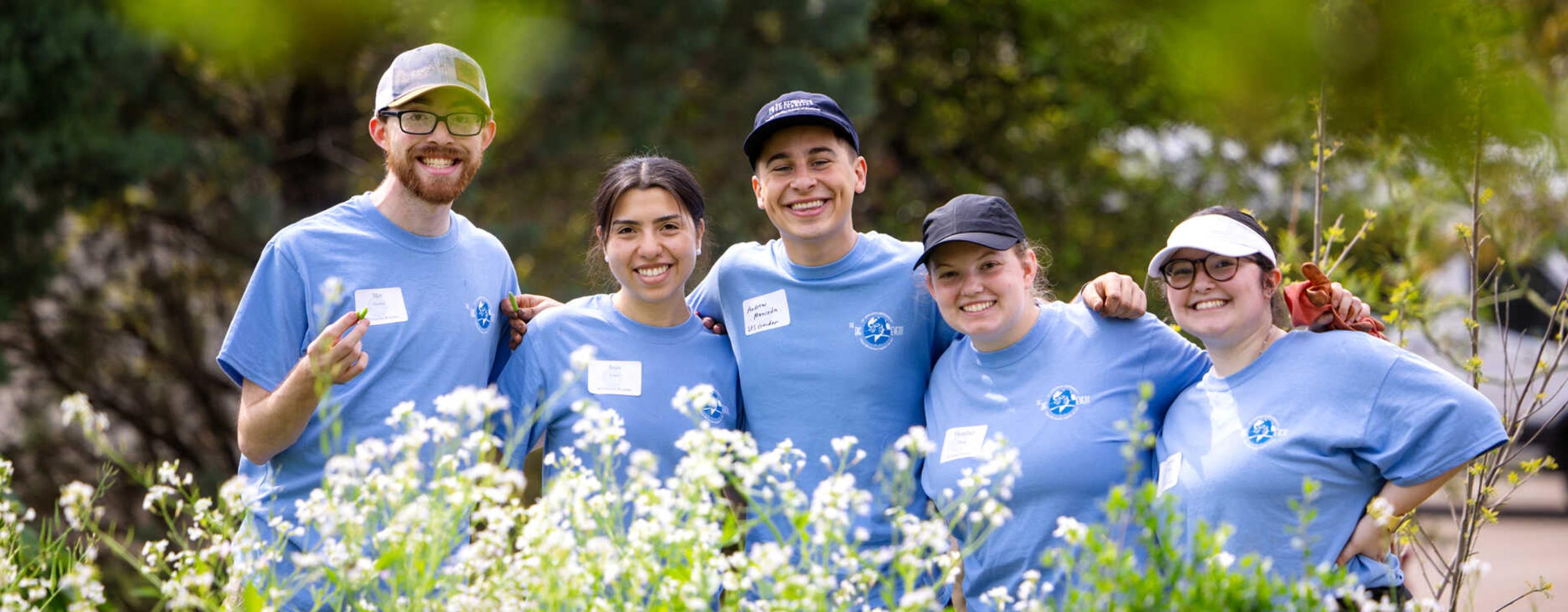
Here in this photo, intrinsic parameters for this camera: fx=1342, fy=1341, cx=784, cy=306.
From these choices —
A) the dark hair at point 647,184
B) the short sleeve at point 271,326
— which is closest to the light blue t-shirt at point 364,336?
the short sleeve at point 271,326

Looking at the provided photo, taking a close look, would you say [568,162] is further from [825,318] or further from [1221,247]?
[1221,247]

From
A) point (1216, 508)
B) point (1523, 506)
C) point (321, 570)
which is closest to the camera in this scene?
point (321, 570)

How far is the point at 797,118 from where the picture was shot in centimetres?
384

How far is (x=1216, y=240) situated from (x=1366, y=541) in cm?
78

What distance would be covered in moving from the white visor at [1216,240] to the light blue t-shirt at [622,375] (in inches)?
49.2

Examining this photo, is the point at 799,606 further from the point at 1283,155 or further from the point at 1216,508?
the point at 1283,155

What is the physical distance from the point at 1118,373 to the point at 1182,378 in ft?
0.66

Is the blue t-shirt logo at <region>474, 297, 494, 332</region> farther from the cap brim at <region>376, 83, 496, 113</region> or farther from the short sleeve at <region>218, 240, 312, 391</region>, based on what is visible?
the cap brim at <region>376, 83, 496, 113</region>

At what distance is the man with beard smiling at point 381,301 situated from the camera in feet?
11.5

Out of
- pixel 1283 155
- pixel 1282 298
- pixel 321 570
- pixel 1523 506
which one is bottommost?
pixel 1523 506

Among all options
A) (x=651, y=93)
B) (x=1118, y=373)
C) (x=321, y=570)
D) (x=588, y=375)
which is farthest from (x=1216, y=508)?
(x=651, y=93)

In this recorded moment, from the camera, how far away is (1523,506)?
15516mm

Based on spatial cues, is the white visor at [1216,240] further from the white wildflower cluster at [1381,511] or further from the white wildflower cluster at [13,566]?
the white wildflower cluster at [13,566]

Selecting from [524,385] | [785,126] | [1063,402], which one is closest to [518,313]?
[524,385]
